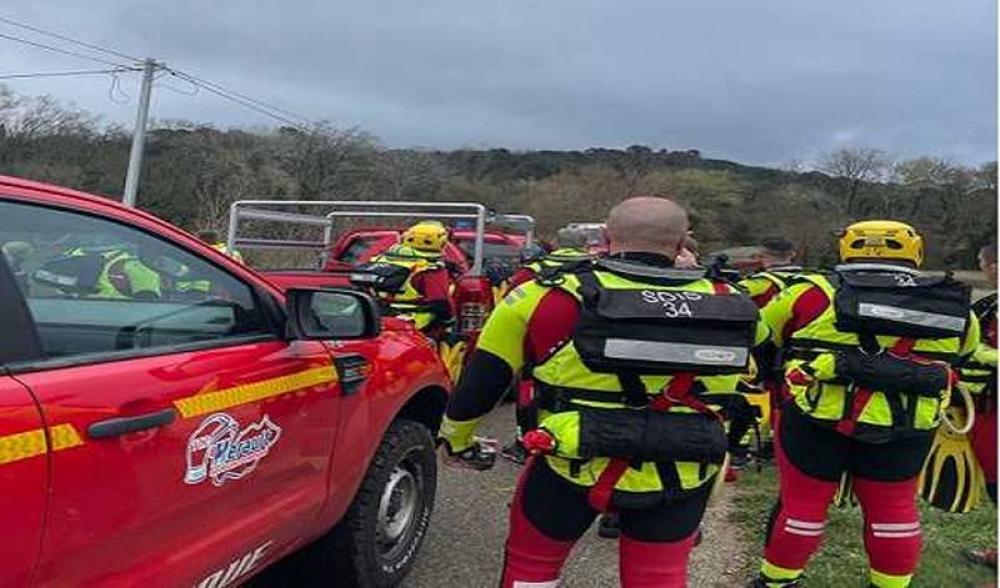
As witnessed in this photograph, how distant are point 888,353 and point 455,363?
4404 mm

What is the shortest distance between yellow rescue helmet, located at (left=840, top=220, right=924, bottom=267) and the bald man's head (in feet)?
4.07

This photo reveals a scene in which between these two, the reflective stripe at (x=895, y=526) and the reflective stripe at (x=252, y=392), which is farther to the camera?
the reflective stripe at (x=895, y=526)

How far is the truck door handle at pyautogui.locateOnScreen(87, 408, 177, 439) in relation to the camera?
2.06m

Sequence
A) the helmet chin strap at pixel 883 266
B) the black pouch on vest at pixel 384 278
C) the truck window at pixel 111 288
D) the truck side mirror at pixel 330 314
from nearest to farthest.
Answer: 1. the truck window at pixel 111 288
2. the truck side mirror at pixel 330 314
3. the helmet chin strap at pixel 883 266
4. the black pouch on vest at pixel 384 278

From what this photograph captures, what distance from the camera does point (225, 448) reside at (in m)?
2.53

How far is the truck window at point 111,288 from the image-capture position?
2.18 metres

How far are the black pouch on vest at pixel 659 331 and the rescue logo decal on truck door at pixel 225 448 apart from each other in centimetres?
94

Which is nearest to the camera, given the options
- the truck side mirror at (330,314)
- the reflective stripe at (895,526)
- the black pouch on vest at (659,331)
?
the black pouch on vest at (659,331)

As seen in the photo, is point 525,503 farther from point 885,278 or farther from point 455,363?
point 455,363

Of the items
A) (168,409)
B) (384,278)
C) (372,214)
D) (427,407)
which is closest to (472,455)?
(168,409)

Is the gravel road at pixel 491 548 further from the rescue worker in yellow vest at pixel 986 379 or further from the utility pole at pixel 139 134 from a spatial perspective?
the utility pole at pixel 139 134

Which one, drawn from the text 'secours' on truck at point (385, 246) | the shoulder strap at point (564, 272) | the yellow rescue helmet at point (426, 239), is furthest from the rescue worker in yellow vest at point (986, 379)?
the text 'secours' on truck at point (385, 246)

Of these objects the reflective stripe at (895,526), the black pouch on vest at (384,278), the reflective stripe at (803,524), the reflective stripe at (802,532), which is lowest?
the reflective stripe at (802,532)

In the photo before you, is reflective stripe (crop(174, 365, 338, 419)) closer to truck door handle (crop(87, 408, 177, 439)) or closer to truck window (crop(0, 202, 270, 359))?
truck door handle (crop(87, 408, 177, 439))
